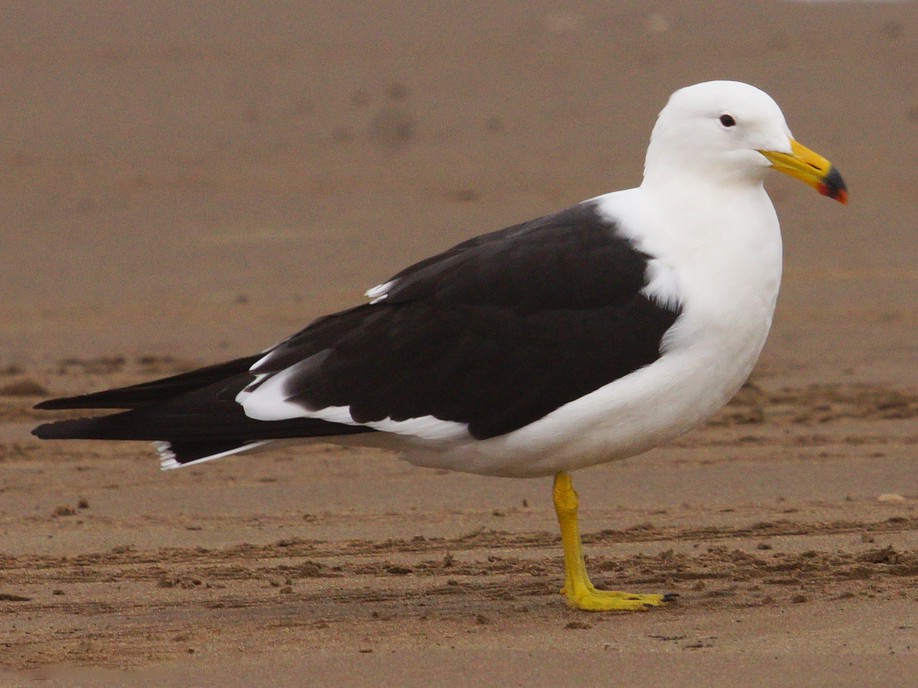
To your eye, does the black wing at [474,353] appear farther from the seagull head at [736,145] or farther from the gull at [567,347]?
the seagull head at [736,145]

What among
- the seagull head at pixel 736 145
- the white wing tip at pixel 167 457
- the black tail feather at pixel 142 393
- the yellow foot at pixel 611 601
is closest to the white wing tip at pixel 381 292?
the black tail feather at pixel 142 393

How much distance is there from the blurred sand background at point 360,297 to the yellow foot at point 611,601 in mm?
64

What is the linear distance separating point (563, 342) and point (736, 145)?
84 centimetres

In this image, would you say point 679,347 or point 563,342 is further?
point 563,342

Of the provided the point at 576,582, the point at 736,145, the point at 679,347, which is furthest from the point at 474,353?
the point at 736,145

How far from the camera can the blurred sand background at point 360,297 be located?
5.05 meters

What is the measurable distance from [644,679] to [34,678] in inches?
64.6

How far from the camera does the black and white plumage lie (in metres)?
5.19

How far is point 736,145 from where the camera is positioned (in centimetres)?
541

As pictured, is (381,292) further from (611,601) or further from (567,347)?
(611,601)

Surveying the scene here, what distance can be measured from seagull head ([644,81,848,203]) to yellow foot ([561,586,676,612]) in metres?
1.32

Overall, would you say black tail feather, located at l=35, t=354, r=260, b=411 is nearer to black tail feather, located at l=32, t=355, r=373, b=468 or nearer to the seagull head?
black tail feather, located at l=32, t=355, r=373, b=468

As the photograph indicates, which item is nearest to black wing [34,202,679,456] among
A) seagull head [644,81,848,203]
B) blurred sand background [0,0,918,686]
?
seagull head [644,81,848,203]

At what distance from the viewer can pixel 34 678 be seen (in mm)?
4648
